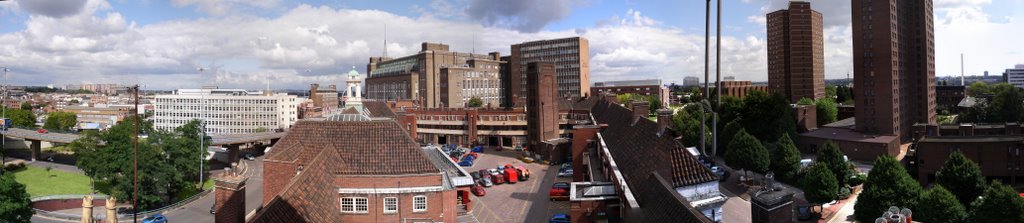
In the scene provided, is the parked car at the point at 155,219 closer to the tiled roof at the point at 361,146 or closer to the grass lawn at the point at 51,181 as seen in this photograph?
the tiled roof at the point at 361,146

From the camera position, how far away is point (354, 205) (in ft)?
95.6

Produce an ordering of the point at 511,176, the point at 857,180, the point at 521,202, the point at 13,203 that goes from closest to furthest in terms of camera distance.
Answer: the point at 13,203
the point at 521,202
the point at 857,180
the point at 511,176

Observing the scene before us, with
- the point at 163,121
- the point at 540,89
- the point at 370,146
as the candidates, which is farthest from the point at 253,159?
the point at 163,121

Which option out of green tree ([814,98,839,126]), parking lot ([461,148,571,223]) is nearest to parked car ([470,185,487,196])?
parking lot ([461,148,571,223])

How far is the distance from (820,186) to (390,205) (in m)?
29.9

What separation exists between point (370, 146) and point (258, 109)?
141085mm

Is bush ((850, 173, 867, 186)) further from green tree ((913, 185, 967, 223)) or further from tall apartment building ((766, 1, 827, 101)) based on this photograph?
tall apartment building ((766, 1, 827, 101))

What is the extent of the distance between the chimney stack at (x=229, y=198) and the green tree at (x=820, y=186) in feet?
122

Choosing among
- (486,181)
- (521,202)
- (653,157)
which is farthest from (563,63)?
(653,157)

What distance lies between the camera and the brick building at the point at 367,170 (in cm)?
2758

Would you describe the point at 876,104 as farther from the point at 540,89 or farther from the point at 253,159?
the point at 253,159

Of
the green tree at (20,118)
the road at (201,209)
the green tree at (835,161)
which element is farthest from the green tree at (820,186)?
the green tree at (20,118)

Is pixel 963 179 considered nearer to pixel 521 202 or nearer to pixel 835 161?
pixel 835 161

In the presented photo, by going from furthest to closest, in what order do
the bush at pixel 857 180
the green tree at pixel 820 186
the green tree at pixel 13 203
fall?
the bush at pixel 857 180, the green tree at pixel 820 186, the green tree at pixel 13 203
